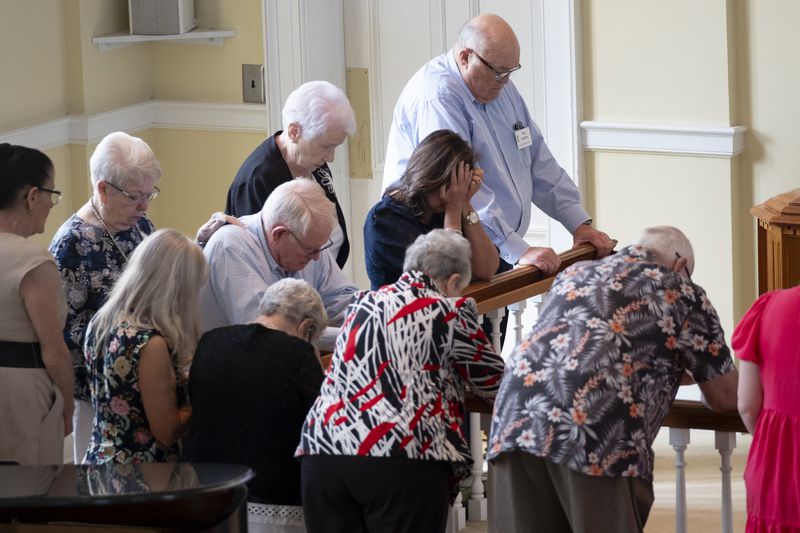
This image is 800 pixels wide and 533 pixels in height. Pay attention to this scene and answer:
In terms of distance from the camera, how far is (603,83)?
6066 millimetres

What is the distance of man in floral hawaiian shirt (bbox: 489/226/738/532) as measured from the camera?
2975 mm

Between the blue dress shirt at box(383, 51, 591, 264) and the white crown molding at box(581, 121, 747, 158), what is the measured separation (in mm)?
1167

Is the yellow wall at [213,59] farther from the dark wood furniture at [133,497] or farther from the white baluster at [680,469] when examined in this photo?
the dark wood furniture at [133,497]

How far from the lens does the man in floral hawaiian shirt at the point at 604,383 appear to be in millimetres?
2975

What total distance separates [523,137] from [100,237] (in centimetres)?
164

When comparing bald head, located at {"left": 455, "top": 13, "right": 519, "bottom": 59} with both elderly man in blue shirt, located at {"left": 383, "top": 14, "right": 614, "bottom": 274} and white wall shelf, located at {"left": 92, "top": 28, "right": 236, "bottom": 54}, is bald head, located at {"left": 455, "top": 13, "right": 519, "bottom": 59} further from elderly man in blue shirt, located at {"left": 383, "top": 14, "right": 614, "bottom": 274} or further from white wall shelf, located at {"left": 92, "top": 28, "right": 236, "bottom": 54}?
white wall shelf, located at {"left": 92, "top": 28, "right": 236, "bottom": 54}

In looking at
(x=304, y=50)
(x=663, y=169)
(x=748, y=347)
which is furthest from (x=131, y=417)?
(x=304, y=50)

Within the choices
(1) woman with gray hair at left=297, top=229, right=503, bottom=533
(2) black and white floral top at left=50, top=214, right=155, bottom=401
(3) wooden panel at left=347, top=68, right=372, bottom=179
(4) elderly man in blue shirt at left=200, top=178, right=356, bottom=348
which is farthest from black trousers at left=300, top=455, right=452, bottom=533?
(3) wooden panel at left=347, top=68, right=372, bottom=179

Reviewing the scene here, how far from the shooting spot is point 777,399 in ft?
10.5

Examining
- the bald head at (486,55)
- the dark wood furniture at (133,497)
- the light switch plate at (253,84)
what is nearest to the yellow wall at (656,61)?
the bald head at (486,55)

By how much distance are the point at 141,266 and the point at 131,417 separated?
0.36 meters

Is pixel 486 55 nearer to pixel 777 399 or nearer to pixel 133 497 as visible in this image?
pixel 777 399

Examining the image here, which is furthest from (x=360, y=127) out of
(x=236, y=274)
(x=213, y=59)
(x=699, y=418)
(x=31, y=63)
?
(x=699, y=418)

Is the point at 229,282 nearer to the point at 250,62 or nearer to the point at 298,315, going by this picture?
the point at 298,315
